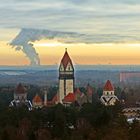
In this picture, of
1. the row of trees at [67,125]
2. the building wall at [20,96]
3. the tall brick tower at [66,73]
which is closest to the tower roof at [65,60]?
the tall brick tower at [66,73]

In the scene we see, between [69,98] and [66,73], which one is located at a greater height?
[66,73]

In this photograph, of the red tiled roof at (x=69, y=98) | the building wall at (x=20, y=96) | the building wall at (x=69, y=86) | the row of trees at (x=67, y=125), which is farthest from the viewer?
the building wall at (x=20, y=96)

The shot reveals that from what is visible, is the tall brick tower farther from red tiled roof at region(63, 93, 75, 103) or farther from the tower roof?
red tiled roof at region(63, 93, 75, 103)

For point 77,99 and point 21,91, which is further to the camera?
point 21,91

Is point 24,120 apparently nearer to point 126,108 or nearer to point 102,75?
point 126,108

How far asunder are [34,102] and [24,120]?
19605 mm

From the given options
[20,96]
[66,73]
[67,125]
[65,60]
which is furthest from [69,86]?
[67,125]

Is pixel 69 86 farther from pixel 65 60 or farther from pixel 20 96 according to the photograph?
pixel 20 96

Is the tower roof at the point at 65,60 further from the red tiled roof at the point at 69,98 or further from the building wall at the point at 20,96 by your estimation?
the building wall at the point at 20,96

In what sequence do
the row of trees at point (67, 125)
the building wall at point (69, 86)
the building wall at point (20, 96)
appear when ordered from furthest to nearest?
the building wall at point (20, 96), the building wall at point (69, 86), the row of trees at point (67, 125)

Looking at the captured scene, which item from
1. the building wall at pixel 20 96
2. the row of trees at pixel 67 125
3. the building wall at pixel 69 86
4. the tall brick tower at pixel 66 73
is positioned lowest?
the row of trees at pixel 67 125

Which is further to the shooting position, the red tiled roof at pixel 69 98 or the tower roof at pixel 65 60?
the tower roof at pixel 65 60

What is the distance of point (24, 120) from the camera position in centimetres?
3269

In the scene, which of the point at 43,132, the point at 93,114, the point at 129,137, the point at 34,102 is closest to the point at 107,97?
the point at 34,102
